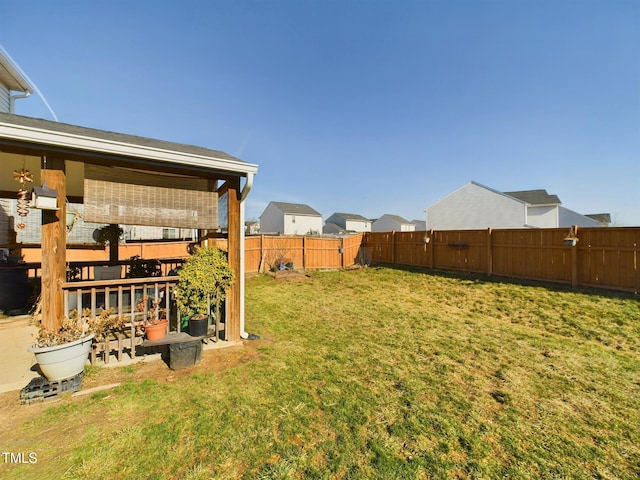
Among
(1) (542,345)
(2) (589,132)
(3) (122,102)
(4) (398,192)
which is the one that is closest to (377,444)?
(1) (542,345)

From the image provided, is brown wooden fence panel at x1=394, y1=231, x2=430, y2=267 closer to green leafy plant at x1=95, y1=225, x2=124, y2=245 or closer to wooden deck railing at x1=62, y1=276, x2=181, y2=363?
wooden deck railing at x1=62, y1=276, x2=181, y2=363

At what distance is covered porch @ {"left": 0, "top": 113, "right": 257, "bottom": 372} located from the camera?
3.34 metres

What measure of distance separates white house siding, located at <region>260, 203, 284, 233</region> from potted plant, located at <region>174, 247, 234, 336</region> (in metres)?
32.2

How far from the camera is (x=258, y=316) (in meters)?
6.38

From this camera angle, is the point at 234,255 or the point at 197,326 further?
the point at 234,255

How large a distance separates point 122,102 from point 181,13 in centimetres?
402

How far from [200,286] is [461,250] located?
1049 centimetres

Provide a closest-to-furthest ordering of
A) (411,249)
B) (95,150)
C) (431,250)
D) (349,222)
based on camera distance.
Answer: (95,150), (431,250), (411,249), (349,222)

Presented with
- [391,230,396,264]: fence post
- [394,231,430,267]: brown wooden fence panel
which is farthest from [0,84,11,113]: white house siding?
[394,231,430,267]: brown wooden fence panel

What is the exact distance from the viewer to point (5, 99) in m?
8.47

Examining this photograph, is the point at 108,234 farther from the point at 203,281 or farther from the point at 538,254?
the point at 538,254

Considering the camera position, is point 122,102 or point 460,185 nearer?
point 122,102

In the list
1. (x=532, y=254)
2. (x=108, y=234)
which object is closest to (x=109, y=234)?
(x=108, y=234)

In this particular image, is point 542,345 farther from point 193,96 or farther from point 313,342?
point 193,96
